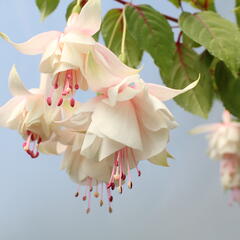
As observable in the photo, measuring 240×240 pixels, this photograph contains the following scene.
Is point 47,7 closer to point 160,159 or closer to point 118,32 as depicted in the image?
point 118,32

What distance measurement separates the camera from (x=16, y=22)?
134 cm

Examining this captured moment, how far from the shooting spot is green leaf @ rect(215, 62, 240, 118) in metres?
0.74

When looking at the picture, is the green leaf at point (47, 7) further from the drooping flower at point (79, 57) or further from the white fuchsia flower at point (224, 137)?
the white fuchsia flower at point (224, 137)

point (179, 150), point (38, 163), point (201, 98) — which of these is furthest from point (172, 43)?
point (179, 150)

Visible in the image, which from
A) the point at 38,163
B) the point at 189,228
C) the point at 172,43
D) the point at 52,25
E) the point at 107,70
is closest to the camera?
the point at 107,70

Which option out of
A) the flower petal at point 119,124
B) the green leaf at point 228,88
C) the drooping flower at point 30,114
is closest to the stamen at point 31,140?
the drooping flower at point 30,114

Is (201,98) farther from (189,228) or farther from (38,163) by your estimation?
(189,228)

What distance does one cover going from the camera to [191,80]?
0.70 meters

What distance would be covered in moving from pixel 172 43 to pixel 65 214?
0.96 m

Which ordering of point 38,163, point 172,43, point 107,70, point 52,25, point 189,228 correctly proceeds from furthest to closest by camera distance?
1. point 189,228
2. point 38,163
3. point 52,25
4. point 172,43
5. point 107,70

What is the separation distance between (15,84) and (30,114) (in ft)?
0.14

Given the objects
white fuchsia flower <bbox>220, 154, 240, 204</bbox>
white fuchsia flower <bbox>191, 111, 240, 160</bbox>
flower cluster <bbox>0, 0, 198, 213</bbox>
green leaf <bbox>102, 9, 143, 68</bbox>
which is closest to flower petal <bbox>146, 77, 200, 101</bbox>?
flower cluster <bbox>0, 0, 198, 213</bbox>

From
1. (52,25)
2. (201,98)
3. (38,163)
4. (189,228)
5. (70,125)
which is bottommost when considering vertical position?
(189,228)

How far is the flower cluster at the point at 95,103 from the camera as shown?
432 millimetres
